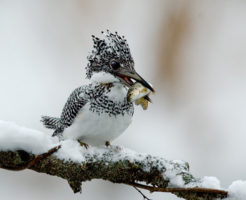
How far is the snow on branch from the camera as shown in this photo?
1.42 metres

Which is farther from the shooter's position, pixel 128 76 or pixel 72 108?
pixel 72 108

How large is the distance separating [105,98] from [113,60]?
15 centimetres

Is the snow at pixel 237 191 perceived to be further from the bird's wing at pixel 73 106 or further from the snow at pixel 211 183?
the bird's wing at pixel 73 106

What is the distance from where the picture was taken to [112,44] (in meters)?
1.93

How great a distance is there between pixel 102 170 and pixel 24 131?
0.96ft

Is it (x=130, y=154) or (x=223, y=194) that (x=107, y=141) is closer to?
(x=130, y=154)

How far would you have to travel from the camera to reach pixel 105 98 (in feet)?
6.33

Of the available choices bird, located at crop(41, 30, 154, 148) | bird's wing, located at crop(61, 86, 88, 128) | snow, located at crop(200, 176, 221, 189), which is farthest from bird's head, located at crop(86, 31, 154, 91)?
snow, located at crop(200, 176, 221, 189)

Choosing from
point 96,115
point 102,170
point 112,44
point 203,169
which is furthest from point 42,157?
point 203,169

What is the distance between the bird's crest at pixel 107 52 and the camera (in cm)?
191

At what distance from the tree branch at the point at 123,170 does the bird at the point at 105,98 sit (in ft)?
0.89

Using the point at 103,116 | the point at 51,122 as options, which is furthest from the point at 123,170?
the point at 51,122

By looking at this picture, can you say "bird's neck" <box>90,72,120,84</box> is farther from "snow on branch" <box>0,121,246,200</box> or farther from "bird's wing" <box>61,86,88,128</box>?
"snow on branch" <box>0,121,246,200</box>

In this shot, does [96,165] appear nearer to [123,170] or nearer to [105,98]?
[123,170]
